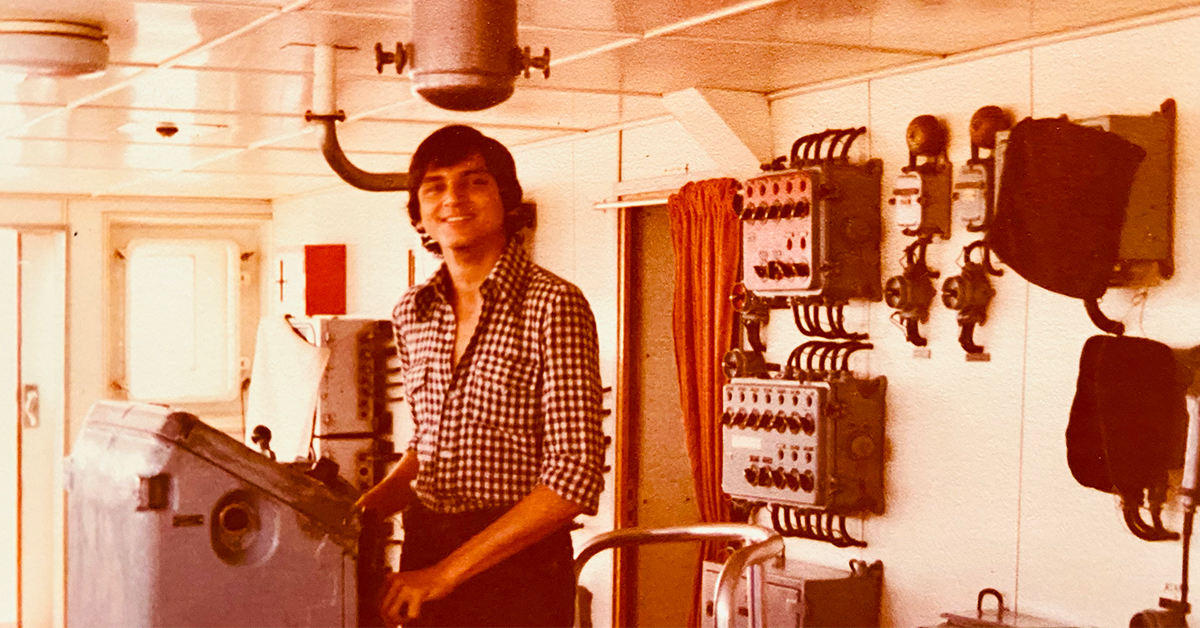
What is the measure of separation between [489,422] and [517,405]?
5 centimetres

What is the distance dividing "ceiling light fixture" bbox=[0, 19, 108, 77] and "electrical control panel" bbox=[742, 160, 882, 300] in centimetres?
206

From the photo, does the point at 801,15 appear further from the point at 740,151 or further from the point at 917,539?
the point at 917,539

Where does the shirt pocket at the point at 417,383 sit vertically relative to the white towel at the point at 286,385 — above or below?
above

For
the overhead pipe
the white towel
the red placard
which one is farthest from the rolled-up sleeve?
the red placard

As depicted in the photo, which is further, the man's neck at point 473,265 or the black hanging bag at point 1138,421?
the black hanging bag at point 1138,421

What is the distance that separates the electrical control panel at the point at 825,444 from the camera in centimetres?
434

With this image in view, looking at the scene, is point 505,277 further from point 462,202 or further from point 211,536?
point 211,536

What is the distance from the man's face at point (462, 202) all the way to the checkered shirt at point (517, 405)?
0.07m

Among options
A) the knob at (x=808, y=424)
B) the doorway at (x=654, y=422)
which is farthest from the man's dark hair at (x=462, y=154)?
the doorway at (x=654, y=422)

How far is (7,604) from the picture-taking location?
29.7 ft

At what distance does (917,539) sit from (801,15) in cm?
169

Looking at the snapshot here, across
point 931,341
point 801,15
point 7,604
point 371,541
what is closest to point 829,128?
point 931,341

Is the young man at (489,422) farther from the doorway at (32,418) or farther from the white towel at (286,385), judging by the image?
the doorway at (32,418)

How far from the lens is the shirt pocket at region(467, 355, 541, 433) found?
86.9 inches
